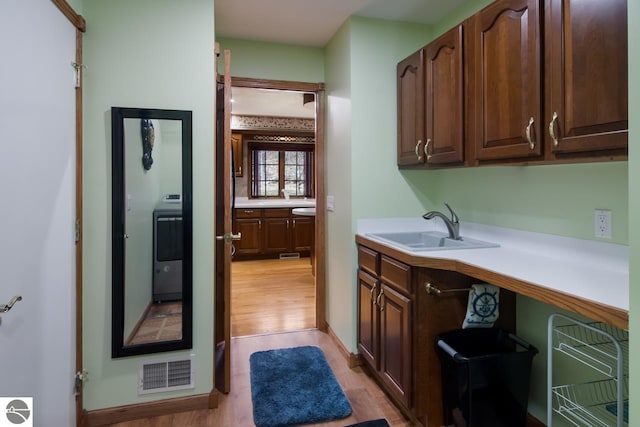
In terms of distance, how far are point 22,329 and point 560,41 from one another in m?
2.32

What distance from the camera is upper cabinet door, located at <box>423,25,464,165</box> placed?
1987mm

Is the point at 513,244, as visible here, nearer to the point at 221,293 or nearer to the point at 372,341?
the point at 372,341

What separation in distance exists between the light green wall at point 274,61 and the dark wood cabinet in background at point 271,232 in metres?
3.37

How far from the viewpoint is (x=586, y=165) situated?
1.64 meters

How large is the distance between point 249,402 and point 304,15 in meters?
2.60

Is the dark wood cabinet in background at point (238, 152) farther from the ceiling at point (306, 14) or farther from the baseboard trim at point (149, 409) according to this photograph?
the baseboard trim at point (149, 409)

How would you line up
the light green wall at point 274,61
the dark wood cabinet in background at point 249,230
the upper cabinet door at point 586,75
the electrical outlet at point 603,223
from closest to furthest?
1. the upper cabinet door at point 586,75
2. the electrical outlet at point 603,223
3. the light green wall at point 274,61
4. the dark wood cabinet in background at point 249,230

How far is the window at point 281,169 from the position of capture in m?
6.99

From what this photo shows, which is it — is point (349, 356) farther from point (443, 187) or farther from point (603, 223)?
point (603, 223)

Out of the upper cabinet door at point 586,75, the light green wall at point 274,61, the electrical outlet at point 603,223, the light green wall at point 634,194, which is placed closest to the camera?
the light green wall at point 634,194

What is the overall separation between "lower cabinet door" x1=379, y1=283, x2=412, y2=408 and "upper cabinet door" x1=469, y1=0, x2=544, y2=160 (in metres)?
0.90

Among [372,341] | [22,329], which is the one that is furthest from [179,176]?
[372,341]

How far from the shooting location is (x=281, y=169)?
7.15 meters

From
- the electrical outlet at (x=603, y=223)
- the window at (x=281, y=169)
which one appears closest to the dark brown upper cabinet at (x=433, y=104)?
the electrical outlet at (x=603, y=223)
